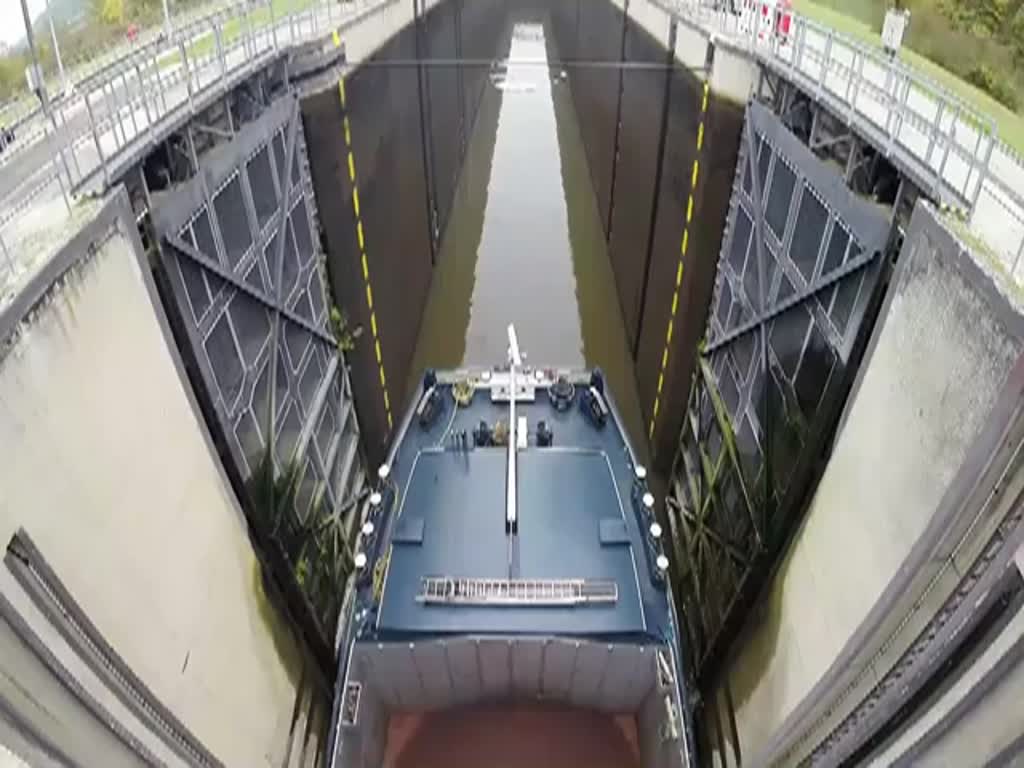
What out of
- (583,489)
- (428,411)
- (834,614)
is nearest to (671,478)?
→ (583,489)

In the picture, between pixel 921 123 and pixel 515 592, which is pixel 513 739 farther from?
pixel 921 123

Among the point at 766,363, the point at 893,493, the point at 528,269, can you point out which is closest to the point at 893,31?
the point at 766,363

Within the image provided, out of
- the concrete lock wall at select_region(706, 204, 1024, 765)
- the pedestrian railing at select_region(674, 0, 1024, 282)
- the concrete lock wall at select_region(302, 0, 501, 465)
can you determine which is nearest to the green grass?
the pedestrian railing at select_region(674, 0, 1024, 282)

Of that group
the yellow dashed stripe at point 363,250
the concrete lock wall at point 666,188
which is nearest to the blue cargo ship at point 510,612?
the concrete lock wall at point 666,188

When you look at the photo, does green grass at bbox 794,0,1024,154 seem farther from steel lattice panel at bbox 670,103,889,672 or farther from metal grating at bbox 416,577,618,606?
metal grating at bbox 416,577,618,606

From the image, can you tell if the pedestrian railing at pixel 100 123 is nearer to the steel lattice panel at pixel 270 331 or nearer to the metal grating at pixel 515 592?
the steel lattice panel at pixel 270 331

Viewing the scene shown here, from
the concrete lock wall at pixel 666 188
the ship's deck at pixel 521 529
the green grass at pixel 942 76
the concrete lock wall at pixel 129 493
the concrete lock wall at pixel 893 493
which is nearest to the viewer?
the concrete lock wall at pixel 129 493

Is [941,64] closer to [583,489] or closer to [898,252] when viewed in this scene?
[898,252]
